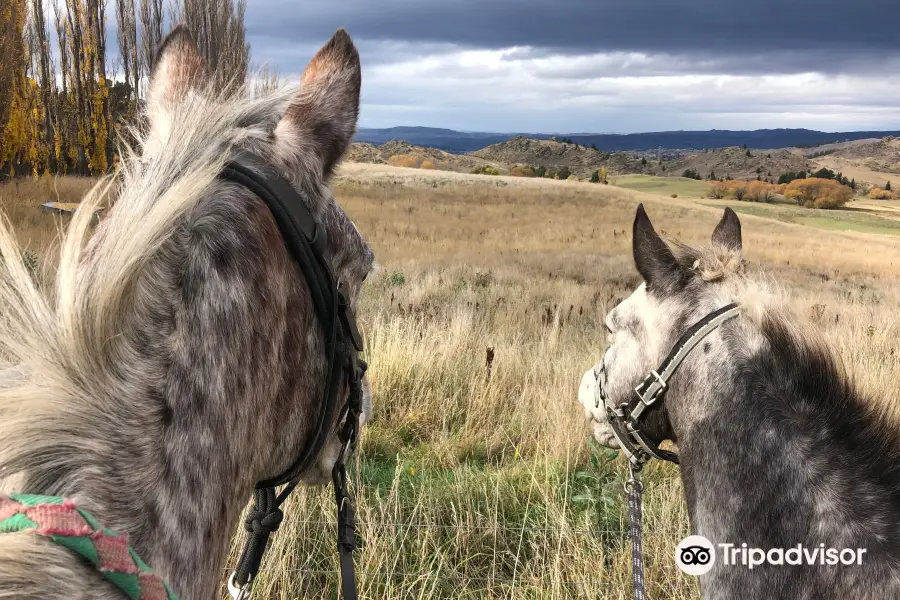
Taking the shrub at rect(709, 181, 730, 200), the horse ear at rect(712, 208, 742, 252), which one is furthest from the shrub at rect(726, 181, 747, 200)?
the horse ear at rect(712, 208, 742, 252)

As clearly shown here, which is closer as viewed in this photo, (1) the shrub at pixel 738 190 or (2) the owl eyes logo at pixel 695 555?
(2) the owl eyes logo at pixel 695 555

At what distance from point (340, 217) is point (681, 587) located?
2.55 m

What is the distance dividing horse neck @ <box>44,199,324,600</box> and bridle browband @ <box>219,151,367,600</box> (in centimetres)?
5

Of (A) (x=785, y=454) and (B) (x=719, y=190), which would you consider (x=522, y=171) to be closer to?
(B) (x=719, y=190)

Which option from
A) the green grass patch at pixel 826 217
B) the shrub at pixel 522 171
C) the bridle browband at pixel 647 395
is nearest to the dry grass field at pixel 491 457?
the bridle browband at pixel 647 395

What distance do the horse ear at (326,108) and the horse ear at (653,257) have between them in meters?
1.21

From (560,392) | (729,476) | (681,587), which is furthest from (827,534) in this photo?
(560,392)

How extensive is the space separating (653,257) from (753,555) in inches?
39.7

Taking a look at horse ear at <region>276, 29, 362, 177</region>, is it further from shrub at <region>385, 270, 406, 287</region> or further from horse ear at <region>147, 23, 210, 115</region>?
shrub at <region>385, 270, 406, 287</region>

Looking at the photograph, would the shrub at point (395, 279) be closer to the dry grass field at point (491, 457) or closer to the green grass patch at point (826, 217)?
the dry grass field at point (491, 457)

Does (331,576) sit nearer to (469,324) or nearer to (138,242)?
(138,242)

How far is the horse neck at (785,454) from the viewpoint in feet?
5.82

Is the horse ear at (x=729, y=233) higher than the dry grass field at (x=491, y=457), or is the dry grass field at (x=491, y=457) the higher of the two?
the horse ear at (x=729, y=233)

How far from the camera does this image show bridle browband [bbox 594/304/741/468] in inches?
81.7
